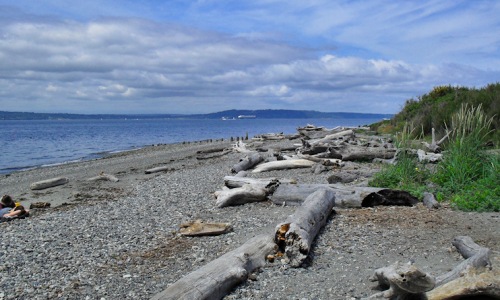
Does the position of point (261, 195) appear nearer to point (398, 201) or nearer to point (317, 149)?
point (398, 201)

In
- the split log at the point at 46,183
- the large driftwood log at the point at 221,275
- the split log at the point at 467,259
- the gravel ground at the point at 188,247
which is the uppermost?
the split log at the point at 467,259

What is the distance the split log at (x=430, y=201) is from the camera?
923 cm

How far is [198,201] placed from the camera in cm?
Answer: 1145

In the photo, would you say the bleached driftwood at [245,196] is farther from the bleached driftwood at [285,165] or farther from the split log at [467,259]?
the bleached driftwood at [285,165]

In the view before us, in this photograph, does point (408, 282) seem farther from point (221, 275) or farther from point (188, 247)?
point (188, 247)

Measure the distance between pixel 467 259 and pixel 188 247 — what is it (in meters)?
4.14

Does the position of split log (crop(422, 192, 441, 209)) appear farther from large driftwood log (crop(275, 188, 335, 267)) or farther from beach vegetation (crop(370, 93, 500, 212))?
large driftwood log (crop(275, 188, 335, 267))

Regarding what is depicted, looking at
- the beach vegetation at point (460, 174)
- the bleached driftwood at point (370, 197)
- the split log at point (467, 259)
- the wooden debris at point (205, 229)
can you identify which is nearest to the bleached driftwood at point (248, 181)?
the bleached driftwood at point (370, 197)

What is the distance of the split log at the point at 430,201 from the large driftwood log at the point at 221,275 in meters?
3.97

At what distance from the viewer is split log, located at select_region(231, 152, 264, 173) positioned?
16188 mm

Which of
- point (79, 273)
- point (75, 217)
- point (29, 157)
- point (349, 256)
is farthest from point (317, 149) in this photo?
point (29, 157)

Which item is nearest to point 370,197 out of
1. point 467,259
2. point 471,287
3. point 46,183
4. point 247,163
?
point 467,259

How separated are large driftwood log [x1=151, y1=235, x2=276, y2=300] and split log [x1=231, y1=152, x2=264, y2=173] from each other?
9238 millimetres

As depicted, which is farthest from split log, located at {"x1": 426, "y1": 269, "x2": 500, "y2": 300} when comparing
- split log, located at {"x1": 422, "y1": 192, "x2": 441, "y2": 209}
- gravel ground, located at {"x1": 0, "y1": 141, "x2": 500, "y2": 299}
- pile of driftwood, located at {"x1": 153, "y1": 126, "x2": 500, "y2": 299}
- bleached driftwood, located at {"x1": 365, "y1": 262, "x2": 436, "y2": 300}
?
split log, located at {"x1": 422, "y1": 192, "x2": 441, "y2": 209}
